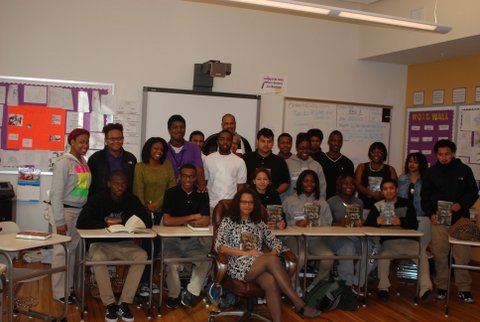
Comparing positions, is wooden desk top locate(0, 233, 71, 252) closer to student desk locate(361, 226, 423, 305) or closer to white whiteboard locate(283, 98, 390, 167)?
student desk locate(361, 226, 423, 305)

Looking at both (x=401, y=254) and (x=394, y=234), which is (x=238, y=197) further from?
(x=401, y=254)

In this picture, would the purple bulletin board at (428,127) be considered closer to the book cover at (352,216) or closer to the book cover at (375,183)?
the book cover at (375,183)

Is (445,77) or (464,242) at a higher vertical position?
(445,77)

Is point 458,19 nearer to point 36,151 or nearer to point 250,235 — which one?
point 250,235

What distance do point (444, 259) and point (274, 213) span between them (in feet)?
6.26

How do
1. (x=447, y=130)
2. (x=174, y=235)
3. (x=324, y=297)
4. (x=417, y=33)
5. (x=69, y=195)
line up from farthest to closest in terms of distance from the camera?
(x=447, y=130) < (x=417, y=33) < (x=324, y=297) < (x=69, y=195) < (x=174, y=235)

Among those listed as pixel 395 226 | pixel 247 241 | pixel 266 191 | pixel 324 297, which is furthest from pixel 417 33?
pixel 247 241

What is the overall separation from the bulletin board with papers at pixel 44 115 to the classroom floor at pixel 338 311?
5.34 feet

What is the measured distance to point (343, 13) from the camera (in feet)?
14.0

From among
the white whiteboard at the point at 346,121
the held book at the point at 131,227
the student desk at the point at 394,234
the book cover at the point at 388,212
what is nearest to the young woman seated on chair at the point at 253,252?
the held book at the point at 131,227

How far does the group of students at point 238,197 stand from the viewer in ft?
14.9

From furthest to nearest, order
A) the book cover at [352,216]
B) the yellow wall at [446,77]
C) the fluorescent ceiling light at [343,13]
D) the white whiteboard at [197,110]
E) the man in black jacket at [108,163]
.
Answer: the yellow wall at [446,77] → the white whiteboard at [197,110] → the book cover at [352,216] → the man in black jacket at [108,163] → the fluorescent ceiling light at [343,13]

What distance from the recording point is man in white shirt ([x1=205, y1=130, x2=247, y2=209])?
→ 5.36 meters

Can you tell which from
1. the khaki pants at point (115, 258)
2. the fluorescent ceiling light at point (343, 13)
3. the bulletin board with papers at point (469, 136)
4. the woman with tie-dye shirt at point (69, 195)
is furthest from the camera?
the bulletin board with papers at point (469, 136)
